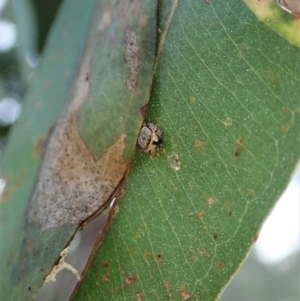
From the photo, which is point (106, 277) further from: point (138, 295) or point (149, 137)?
point (149, 137)

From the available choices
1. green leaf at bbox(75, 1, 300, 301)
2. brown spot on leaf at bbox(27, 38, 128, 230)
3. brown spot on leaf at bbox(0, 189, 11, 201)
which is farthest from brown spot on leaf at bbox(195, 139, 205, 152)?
brown spot on leaf at bbox(0, 189, 11, 201)

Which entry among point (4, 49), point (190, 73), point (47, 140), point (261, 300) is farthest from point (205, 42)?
point (261, 300)

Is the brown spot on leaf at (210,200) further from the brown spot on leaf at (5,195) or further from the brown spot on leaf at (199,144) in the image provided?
the brown spot on leaf at (5,195)

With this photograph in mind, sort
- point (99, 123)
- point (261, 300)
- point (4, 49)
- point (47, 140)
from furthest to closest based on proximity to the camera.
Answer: point (261, 300) → point (4, 49) → point (47, 140) → point (99, 123)

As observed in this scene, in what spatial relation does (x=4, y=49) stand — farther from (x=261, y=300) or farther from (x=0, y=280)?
(x=261, y=300)

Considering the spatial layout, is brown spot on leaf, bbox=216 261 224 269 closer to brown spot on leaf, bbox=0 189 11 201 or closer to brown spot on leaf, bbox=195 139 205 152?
brown spot on leaf, bbox=195 139 205 152

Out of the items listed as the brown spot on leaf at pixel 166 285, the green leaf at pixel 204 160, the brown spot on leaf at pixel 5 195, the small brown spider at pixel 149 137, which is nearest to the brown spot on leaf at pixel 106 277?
the green leaf at pixel 204 160
